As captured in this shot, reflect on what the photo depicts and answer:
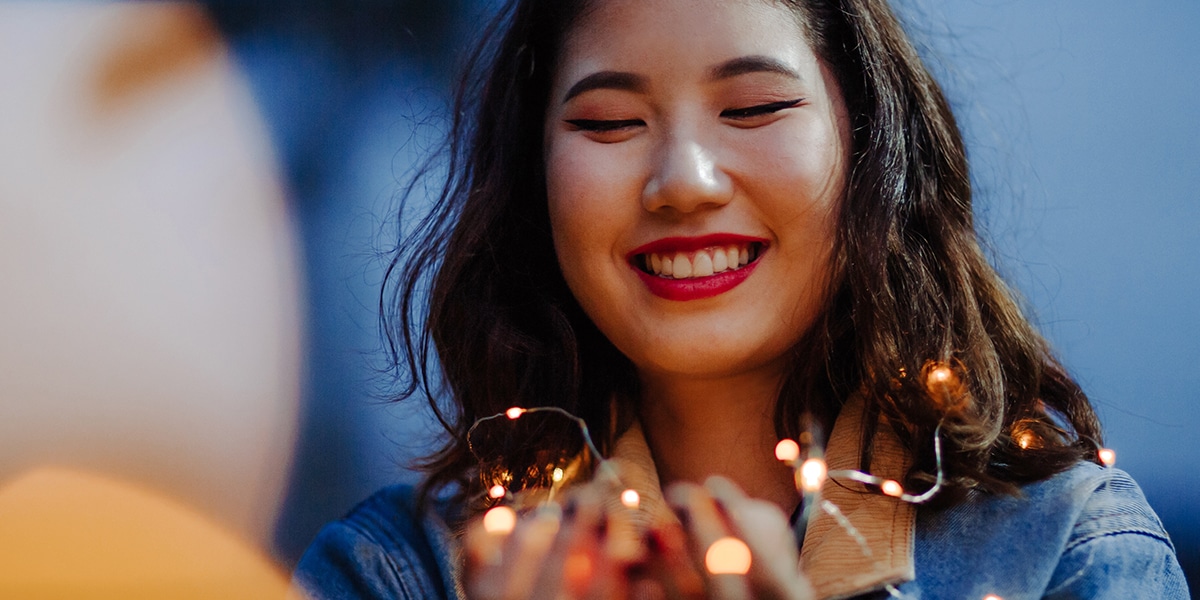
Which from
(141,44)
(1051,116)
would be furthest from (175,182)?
(1051,116)

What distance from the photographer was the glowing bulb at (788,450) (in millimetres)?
1123

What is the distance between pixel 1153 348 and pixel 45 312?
1.63 metres

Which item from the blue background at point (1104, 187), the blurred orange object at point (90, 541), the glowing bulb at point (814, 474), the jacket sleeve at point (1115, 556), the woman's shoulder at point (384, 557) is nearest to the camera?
the jacket sleeve at point (1115, 556)

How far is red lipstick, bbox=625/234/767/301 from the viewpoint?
1.05m

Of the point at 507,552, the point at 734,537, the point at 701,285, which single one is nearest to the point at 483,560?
the point at 507,552

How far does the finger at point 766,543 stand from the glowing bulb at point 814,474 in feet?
0.17

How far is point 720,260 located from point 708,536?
32 cm

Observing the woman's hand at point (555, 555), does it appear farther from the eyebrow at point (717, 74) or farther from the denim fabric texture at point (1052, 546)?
the eyebrow at point (717, 74)

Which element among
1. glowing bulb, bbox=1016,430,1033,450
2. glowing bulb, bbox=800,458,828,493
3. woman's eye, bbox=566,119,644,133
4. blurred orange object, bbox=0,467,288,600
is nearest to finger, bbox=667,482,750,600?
glowing bulb, bbox=800,458,828,493

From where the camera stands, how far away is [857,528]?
104cm

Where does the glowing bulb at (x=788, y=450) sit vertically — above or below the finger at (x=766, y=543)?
above

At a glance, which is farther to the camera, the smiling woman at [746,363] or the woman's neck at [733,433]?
the woman's neck at [733,433]

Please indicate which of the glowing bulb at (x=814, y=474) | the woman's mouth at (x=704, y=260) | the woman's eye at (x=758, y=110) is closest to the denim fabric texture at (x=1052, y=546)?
the glowing bulb at (x=814, y=474)

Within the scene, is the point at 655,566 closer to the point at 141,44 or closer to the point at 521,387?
the point at 521,387
